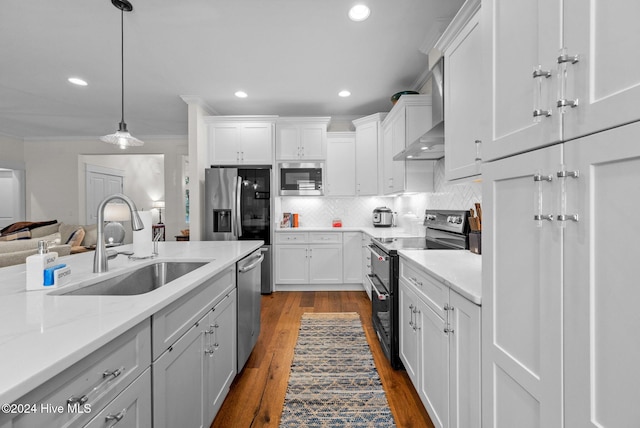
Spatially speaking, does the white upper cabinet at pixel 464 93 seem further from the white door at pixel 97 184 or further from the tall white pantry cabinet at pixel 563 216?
the white door at pixel 97 184

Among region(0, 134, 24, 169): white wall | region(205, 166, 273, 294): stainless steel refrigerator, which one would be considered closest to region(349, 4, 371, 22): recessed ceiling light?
region(205, 166, 273, 294): stainless steel refrigerator

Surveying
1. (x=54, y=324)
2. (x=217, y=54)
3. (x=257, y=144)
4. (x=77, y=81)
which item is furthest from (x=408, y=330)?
(x=77, y=81)

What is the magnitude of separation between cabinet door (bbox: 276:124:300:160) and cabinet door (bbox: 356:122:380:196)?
0.95 meters

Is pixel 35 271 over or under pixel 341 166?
under

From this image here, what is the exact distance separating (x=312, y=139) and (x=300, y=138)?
182 mm

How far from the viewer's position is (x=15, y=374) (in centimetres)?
53

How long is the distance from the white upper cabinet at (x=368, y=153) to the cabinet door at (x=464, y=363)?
10.4 feet

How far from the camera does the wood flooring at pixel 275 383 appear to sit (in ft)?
5.51

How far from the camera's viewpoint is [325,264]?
4.24 m

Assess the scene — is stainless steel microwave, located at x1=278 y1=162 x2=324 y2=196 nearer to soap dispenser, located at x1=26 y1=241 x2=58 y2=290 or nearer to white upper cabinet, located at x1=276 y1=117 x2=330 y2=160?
white upper cabinet, located at x1=276 y1=117 x2=330 y2=160

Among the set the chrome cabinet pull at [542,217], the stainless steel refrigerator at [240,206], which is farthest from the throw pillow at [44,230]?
the chrome cabinet pull at [542,217]

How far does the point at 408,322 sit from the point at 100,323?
1695 millimetres

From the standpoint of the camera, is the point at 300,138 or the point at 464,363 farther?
the point at 300,138

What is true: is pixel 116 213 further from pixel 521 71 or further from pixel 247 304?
pixel 521 71
